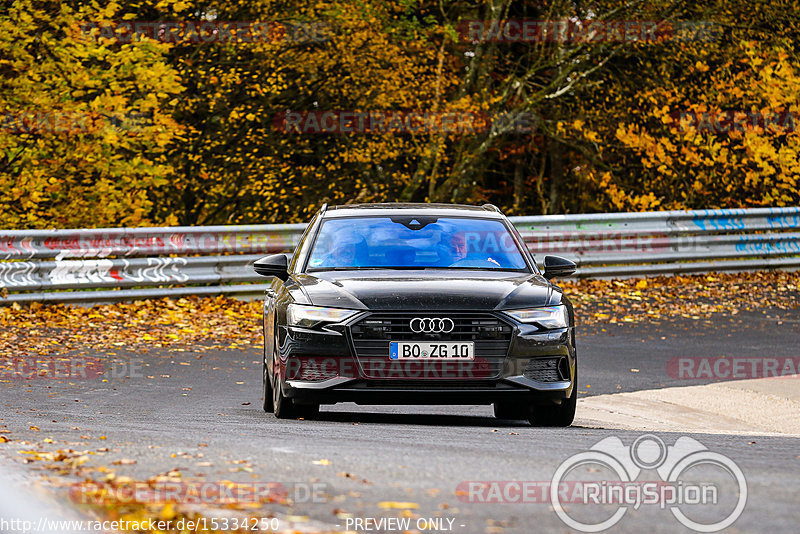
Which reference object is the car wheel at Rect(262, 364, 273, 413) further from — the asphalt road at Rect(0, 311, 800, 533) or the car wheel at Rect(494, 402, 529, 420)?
the car wheel at Rect(494, 402, 529, 420)

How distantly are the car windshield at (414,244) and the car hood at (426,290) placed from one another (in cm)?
31

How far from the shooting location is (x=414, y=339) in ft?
32.0

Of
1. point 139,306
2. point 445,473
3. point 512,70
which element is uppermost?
point 512,70

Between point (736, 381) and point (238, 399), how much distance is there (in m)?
4.81

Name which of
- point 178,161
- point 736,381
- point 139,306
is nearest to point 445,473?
point 736,381

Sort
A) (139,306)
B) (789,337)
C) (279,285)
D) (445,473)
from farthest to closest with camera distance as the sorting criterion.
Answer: (139,306), (789,337), (279,285), (445,473)

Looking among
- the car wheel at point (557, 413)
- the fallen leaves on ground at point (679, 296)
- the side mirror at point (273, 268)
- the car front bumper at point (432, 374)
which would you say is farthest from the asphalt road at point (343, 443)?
the fallen leaves on ground at point (679, 296)

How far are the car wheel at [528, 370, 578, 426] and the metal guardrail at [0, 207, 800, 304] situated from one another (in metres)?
9.14

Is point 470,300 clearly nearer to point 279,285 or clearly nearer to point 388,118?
point 279,285

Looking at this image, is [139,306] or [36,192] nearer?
[139,306]

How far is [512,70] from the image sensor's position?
3041 centimetres

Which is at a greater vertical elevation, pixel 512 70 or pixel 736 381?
pixel 512 70

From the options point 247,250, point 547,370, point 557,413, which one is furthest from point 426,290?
point 247,250

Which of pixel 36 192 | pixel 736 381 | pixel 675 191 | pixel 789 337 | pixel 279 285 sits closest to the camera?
pixel 279 285
